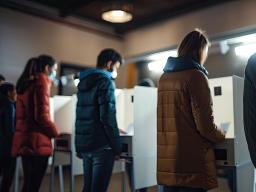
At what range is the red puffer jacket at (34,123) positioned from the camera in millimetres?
2053

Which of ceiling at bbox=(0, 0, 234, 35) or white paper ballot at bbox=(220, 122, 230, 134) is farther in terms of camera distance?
ceiling at bbox=(0, 0, 234, 35)

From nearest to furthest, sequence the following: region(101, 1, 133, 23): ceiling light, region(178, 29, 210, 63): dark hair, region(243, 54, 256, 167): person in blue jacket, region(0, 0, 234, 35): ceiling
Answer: region(243, 54, 256, 167): person in blue jacket
region(178, 29, 210, 63): dark hair
region(101, 1, 133, 23): ceiling light
region(0, 0, 234, 35): ceiling

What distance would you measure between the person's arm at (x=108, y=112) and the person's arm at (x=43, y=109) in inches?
15.9

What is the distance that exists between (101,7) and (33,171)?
344 centimetres

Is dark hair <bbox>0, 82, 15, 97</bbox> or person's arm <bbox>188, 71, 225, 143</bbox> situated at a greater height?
dark hair <bbox>0, 82, 15, 97</bbox>

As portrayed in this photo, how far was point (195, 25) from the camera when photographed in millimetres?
5105

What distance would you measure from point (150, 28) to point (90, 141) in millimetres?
4128

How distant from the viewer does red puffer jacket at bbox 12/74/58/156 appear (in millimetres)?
2053

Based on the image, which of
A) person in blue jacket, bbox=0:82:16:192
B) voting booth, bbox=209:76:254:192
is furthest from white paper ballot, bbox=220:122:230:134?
person in blue jacket, bbox=0:82:16:192

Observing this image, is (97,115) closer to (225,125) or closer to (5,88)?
(225,125)

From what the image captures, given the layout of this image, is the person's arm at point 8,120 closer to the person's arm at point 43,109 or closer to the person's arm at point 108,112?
the person's arm at point 43,109

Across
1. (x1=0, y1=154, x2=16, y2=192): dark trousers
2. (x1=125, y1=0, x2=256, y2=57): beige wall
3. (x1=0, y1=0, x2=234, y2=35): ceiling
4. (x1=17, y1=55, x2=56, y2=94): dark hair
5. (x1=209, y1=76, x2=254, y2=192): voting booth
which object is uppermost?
(x1=0, y1=0, x2=234, y2=35): ceiling

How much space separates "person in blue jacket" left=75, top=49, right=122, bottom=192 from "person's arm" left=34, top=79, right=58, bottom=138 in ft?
0.74

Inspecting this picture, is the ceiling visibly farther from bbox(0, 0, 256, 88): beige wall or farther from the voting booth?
the voting booth
